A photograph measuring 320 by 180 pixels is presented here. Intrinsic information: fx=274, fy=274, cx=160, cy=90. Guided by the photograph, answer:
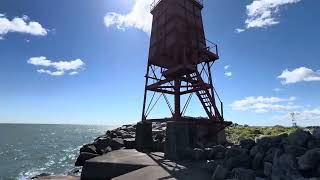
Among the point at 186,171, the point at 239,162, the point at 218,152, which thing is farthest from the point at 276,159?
the point at 218,152

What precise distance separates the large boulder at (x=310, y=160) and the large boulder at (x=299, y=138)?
125 cm

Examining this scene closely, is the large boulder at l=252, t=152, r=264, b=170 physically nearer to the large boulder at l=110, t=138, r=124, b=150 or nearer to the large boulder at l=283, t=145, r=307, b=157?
the large boulder at l=283, t=145, r=307, b=157

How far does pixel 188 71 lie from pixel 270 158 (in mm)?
11954

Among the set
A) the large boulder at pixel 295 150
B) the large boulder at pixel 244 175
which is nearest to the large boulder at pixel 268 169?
the large boulder at pixel 244 175

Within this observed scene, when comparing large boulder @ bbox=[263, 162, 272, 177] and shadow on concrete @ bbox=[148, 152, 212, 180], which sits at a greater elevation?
large boulder @ bbox=[263, 162, 272, 177]

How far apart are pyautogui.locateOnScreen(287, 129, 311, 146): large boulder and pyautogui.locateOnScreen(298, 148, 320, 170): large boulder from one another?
1248mm

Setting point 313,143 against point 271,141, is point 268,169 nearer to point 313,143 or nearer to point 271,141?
point 313,143

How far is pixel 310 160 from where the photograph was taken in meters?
6.56

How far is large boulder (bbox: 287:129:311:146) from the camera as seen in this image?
793 centimetres

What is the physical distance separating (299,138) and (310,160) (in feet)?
5.35

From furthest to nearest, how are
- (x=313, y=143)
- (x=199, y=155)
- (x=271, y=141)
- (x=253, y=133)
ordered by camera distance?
1. (x=253, y=133)
2. (x=199, y=155)
3. (x=271, y=141)
4. (x=313, y=143)

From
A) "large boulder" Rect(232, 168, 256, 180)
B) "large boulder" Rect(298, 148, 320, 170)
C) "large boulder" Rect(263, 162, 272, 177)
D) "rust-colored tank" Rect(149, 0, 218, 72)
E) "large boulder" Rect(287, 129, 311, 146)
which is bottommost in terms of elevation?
"large boulder" Rect(232, 168, 256, 180)

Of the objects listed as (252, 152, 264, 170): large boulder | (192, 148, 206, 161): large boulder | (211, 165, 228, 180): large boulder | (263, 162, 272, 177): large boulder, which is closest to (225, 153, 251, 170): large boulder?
(252, 152, 264, 170): large boulder

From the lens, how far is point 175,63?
780 inches
